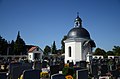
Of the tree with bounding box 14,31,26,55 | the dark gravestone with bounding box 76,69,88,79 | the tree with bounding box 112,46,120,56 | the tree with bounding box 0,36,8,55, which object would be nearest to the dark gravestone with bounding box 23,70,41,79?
the dark gravestone with bounding box 76,69,88,79

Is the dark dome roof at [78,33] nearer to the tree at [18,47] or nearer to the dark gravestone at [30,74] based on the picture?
the tree at [18,47]

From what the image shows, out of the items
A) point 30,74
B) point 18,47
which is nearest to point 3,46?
point 18,47

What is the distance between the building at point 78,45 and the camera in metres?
35.0

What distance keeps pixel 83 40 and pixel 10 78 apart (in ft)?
80.8

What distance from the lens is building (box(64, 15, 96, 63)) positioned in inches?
1377

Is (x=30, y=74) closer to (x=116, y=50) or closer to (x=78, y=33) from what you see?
(x=78, y=33)

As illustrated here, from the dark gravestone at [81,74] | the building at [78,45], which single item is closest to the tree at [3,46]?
the building at [78,45]

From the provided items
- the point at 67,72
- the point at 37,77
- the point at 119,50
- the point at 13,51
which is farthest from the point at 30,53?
the point at 37,77

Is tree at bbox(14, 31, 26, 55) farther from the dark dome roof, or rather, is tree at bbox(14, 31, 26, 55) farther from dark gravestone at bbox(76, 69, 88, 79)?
dark gravestone at bbox(76, 69, 88, 79)

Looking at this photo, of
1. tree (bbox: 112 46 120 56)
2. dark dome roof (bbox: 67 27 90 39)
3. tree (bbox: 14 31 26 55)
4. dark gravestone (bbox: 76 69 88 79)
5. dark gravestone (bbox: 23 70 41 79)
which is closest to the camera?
dark gravestone (bbox: 23 70 41 79)

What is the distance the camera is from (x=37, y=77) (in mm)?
8820

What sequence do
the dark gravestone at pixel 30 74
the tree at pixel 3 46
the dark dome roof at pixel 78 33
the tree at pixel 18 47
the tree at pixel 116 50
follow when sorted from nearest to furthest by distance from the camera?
1. the dark gravestone at pixel 30 74
2. the dark dome roof at pixel 78 33
3. the tree at pixel 116 50
4. the tree at pixel 3 46
5. the tree at pixel 18 47

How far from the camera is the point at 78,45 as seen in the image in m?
35.1

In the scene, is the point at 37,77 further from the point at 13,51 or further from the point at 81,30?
the point at 13,51
